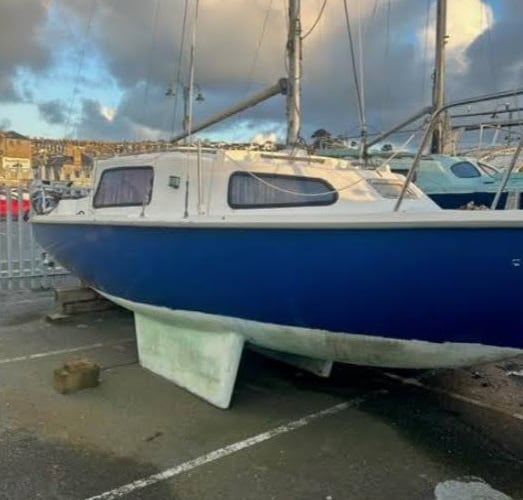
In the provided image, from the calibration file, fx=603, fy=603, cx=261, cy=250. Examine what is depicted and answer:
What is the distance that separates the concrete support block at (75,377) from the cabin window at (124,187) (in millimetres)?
1483

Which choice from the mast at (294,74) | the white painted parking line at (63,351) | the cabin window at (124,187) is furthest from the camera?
the mast at (294,74)

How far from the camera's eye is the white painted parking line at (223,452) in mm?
3352

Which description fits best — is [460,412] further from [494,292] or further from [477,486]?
[494,292]

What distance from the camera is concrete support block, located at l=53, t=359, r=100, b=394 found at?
481 centimetres

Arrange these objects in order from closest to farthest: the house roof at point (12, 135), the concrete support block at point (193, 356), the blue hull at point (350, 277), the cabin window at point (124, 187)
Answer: the blue hull at point (350, 277) < the concrete support block at point (193, 356) < the cabin window at point (124, 187) < the house roof at point (12, 135)

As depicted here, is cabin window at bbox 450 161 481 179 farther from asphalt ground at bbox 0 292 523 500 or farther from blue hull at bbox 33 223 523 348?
blue hull at bbox 33 223 523 348

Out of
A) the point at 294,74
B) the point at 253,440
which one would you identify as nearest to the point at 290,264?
the point at 253,440

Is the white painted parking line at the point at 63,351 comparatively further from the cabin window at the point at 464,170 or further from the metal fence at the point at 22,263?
the cabin window at the point at 464,170

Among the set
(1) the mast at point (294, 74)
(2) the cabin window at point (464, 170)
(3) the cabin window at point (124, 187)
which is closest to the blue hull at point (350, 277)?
(3) the cabin window at point (124, 187)

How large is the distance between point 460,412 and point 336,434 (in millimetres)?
1087

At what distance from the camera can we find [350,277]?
3.74 metres

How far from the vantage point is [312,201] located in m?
4.68

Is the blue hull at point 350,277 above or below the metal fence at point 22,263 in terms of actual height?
above

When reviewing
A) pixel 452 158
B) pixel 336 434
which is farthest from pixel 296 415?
pixel 452 158
